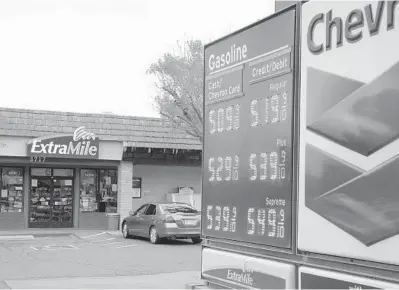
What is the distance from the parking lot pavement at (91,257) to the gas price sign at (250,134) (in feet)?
20.5

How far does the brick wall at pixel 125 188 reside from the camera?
24.9 meters

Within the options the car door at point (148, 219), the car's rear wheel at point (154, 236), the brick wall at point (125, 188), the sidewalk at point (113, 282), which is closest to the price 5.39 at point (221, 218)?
the sidewalk at point (113, 282)

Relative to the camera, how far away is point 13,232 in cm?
2358

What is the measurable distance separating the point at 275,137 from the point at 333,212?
1167 mm

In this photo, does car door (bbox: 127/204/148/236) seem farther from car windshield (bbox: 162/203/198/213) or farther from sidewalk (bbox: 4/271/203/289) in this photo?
sidewalk (bbox: 4/271/203/289)

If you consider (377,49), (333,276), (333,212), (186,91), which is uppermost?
(186,91)

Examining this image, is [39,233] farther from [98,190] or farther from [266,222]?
[266,222]

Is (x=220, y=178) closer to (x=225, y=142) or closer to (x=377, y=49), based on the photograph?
(x=225, y=142)

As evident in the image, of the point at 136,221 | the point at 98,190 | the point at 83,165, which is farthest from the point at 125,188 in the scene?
the point at 136,221

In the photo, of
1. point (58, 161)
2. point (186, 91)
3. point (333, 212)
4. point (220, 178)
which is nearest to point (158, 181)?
point (58, 161)

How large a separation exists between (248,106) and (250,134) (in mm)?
329

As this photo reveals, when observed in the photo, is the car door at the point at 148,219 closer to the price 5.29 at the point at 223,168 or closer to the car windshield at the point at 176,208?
the car windshield at the point at 176,208

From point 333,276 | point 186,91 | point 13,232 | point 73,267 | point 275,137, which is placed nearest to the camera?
point 333,276

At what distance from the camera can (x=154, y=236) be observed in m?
19.7
